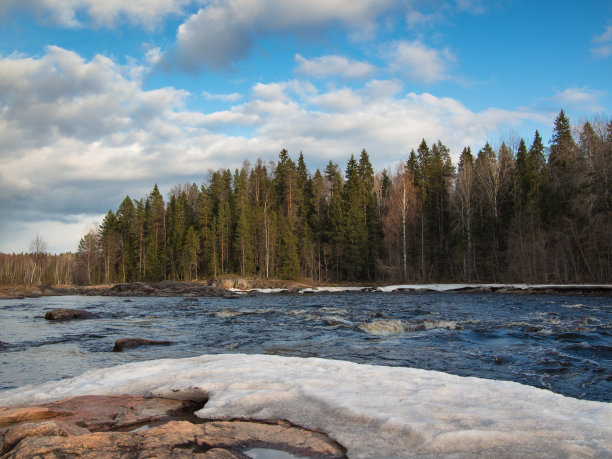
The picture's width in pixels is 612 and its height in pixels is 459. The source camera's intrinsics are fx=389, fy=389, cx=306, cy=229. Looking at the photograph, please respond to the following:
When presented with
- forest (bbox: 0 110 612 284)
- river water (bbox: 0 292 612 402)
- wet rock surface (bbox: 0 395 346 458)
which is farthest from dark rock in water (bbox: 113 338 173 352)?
forest (bbox: 0 110 612 284)

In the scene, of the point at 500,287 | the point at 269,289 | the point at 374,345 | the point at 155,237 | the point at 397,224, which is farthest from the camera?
the point at 155,237

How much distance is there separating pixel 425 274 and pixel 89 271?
6008 cm

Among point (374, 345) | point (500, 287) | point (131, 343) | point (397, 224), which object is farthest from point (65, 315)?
point (397, 224)

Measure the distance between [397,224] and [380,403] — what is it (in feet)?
150

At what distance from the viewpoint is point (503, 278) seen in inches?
1586

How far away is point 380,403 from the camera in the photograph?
3.95 metres

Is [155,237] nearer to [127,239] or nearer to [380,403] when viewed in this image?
[127,239]

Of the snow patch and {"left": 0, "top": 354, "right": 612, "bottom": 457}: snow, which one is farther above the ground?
{"left": 0, "top": 354, "right": 612, "bottom": 457}: snow

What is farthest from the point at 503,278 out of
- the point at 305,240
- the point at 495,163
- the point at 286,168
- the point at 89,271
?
the point at 89,271

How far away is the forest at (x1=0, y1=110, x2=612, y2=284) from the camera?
35.6 metres

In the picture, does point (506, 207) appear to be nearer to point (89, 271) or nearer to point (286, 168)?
point (286, 168)

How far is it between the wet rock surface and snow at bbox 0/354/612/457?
0.32 m

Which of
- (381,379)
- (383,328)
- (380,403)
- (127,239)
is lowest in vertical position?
(383,328)

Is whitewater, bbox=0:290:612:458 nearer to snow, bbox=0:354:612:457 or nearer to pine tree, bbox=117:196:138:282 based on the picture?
snow, bbox=0:354:612:457
